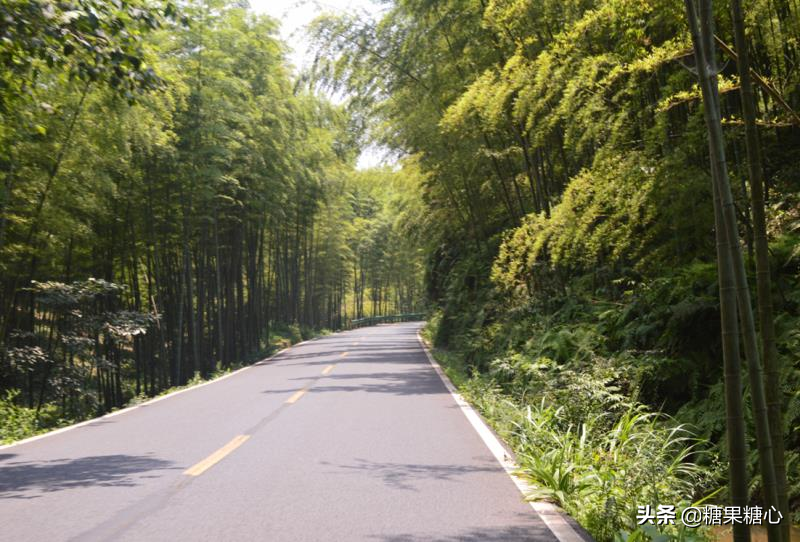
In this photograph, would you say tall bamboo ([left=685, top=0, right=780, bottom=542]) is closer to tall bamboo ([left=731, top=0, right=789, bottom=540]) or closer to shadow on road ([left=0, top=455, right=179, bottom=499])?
tall bamboo ([left=731, top=0, right=789, bottom=540])

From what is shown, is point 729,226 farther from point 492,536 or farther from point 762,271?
point 492,536

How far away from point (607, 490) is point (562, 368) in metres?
4.12

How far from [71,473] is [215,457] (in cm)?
133

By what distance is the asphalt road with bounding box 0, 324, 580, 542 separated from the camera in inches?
188

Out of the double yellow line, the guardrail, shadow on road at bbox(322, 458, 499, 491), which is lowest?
shadow on road at bbox(322, 458, 499, 491)

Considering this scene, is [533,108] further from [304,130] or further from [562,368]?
[304,130]

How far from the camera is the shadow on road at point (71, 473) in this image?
6.10m

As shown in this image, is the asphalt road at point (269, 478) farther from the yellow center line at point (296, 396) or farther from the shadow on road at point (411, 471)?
the yellow center line at point (296, 396)

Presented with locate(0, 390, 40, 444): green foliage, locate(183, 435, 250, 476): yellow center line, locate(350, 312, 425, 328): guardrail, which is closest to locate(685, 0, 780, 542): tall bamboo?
locate(183, 435, 250, 476): yellow center line

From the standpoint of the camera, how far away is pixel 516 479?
6141 millimetres

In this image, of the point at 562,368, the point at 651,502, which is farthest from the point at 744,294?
the point at 562,368

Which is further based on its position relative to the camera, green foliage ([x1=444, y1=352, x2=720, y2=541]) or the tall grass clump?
green foliage ([x1=444, y1=352, x2=720, y2=541])

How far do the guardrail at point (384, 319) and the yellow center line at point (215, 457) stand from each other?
49.0m

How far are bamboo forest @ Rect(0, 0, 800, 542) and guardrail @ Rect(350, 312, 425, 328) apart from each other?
31.5m
